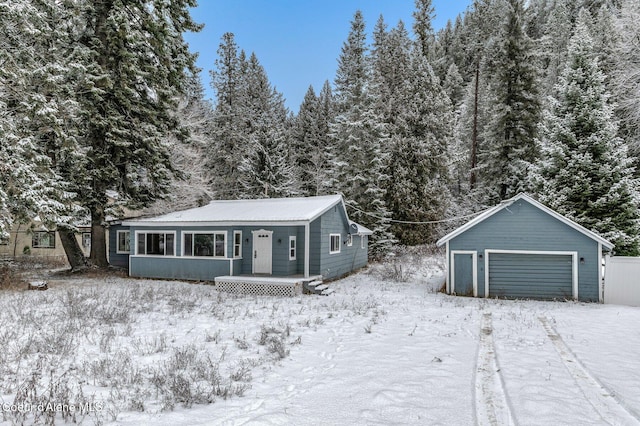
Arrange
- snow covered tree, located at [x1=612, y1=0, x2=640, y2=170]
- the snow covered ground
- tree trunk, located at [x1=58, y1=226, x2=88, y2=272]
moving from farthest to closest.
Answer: tree trunk, located at [x1=58, y1=226, x2=88, y2=272]
snow covered tree, located at [x1=612, y1=0, x2=640, y2=170]
the snow covered ground

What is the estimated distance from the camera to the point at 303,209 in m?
16.7

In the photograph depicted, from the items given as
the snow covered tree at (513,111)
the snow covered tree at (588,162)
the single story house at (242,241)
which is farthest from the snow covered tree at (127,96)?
the snow covered tree at (513,111)

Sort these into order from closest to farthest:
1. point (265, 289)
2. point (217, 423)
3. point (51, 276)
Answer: point (217, 423)
point (265, 289)
point (51, 276)

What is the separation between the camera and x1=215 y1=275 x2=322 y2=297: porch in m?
14.4

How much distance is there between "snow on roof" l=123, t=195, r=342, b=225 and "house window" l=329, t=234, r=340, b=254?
5.59 feet

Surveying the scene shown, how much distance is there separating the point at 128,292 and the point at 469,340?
435 inches

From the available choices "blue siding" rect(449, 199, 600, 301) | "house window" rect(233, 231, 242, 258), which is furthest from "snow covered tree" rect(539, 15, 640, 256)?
"house window" rect(233, 231, 242, 258)

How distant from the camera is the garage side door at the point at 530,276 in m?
13.9

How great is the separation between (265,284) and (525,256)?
997 cm

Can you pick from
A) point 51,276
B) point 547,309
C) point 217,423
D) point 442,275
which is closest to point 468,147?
point 442,275

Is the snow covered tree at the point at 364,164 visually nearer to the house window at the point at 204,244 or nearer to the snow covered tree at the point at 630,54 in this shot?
the house window at the point at 204,244

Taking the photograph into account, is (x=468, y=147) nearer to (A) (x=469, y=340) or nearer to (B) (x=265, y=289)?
(B) (x=265, y=289)

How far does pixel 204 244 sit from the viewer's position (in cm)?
1703

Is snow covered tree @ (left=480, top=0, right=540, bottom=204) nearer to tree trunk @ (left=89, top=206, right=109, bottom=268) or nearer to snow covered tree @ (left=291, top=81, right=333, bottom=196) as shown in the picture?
snow covered tree @ (left=291, top=81, right=333, bottom=196)
